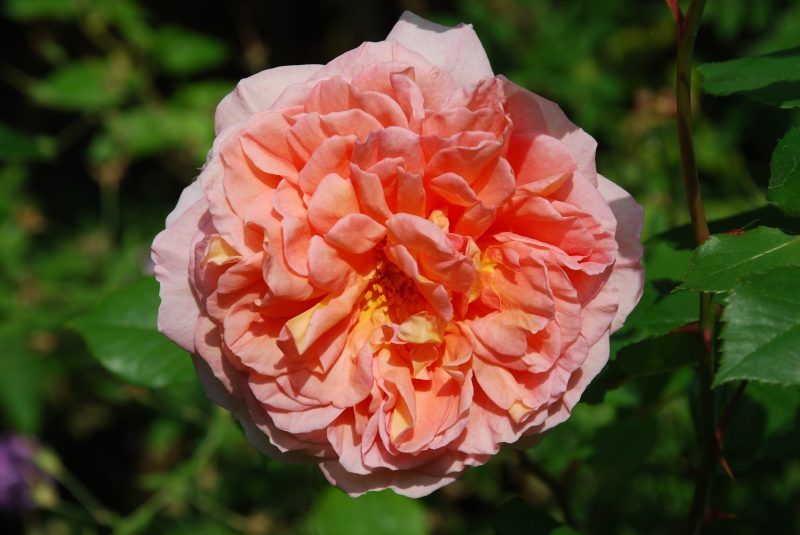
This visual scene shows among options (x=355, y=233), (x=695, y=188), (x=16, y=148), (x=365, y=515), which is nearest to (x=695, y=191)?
(x=695, y=188)

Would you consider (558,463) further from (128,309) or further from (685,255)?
(128,309)

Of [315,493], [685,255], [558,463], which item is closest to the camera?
[685,255]

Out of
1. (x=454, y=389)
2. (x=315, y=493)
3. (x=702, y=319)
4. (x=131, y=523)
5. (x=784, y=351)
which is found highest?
(x=784, y=351)

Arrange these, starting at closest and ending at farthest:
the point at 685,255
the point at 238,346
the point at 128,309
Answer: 1. the point at 238,346
2. the point at 685,255
3. the point at 128,309

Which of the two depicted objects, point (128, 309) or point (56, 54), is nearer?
point (128, 309)

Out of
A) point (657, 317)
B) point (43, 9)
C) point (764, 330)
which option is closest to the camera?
point (764, 330)

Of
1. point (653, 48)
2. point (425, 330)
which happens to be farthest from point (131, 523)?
point (653, 48)

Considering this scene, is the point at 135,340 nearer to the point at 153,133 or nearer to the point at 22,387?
the point at 22,387

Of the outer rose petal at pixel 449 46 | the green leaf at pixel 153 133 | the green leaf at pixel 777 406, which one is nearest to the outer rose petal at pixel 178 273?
the outer rose petal at pixel 449 46
